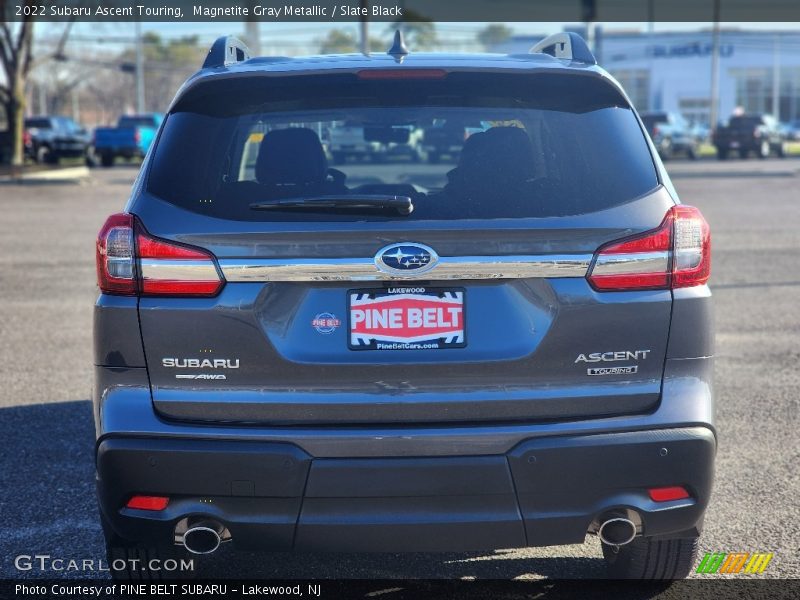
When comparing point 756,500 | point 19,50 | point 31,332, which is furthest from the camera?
point 19,50

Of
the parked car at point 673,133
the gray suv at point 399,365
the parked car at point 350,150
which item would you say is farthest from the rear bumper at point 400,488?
the parked car at point 673,133

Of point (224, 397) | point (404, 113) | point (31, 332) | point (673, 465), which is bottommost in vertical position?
point (31, 332)

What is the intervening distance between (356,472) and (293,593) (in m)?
0.96

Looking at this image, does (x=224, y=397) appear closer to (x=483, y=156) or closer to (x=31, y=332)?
(x=483, y=156)

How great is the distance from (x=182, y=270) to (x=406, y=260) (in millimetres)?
664

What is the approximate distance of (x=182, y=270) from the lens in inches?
128

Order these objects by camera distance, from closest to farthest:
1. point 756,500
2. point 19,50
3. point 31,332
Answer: point 756,500
point 31,332
point 19,50

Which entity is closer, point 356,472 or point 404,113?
point 356,472

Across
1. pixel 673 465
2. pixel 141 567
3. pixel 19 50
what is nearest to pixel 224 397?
pixel 141 567

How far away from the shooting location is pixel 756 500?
4.93m

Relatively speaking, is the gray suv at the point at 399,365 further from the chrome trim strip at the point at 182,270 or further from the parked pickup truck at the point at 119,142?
the parked pickup truck at the point at 119,142

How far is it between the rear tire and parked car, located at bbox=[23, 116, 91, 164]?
41.6 m

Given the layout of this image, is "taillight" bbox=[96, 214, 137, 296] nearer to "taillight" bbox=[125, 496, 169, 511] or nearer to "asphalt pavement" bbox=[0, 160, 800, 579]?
"taillight" bbox=[125, 496, 169, 511]

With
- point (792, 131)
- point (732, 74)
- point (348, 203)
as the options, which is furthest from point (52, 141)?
point (732, 74)
